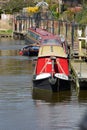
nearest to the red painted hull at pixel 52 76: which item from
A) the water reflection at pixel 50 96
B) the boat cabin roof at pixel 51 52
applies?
the water reflection at pixel 50 96

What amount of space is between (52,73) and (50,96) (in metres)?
1.08

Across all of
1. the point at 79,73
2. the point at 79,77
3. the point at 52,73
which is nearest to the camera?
the point at 52,73

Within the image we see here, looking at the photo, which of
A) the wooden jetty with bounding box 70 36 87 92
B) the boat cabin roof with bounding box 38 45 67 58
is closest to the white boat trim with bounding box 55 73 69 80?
the wooden jetty with bounding box 70 36 87 92

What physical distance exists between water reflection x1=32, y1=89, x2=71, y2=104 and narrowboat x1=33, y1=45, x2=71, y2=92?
0.88 ft

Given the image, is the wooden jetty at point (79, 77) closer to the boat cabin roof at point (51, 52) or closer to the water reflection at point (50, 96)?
the water reflection at point (50, 96)

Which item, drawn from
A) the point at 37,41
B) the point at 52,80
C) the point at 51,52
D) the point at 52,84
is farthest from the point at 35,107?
the point at 37,41

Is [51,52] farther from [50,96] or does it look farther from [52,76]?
[50,96]

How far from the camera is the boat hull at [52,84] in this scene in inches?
1059

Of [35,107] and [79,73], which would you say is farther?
[79,73]

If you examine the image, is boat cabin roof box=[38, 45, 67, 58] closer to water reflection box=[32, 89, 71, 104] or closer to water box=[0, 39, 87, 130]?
water box=[0, 39, 87, 130]

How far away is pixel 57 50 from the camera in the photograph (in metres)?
34.0

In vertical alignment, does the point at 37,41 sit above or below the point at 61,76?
below

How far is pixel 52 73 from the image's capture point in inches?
1056

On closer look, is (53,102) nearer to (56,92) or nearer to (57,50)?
(56,92)
